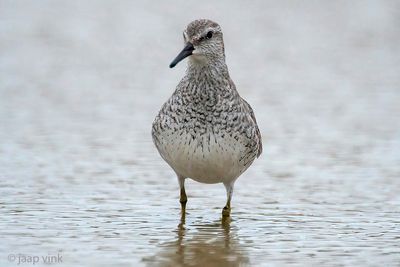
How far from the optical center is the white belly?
373 inches

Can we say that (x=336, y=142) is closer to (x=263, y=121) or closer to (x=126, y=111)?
(x=263, y=121)

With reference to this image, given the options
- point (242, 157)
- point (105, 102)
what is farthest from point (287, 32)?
point (242, 157)

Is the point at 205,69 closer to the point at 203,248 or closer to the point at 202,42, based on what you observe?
the point at 202,42

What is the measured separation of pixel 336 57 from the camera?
17.2m

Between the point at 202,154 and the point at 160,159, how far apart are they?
7.97ft

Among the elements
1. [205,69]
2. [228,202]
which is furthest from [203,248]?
[205,69]

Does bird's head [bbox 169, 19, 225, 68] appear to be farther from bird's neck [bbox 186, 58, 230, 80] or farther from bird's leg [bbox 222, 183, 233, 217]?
bird's leg [bbox 222, 183, 233, 217]

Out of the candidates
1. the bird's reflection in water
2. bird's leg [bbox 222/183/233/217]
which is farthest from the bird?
the bird's reflection in water

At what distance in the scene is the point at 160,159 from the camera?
1184cm

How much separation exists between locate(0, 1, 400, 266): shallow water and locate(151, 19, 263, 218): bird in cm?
54

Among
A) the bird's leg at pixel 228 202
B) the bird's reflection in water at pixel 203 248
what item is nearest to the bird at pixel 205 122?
the bird's leg at pixel 228 202

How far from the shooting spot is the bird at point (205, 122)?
9508mm

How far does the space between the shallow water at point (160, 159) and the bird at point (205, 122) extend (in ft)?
1.76

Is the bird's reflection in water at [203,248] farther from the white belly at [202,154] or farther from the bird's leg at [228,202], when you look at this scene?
the white belly at [202,154]
